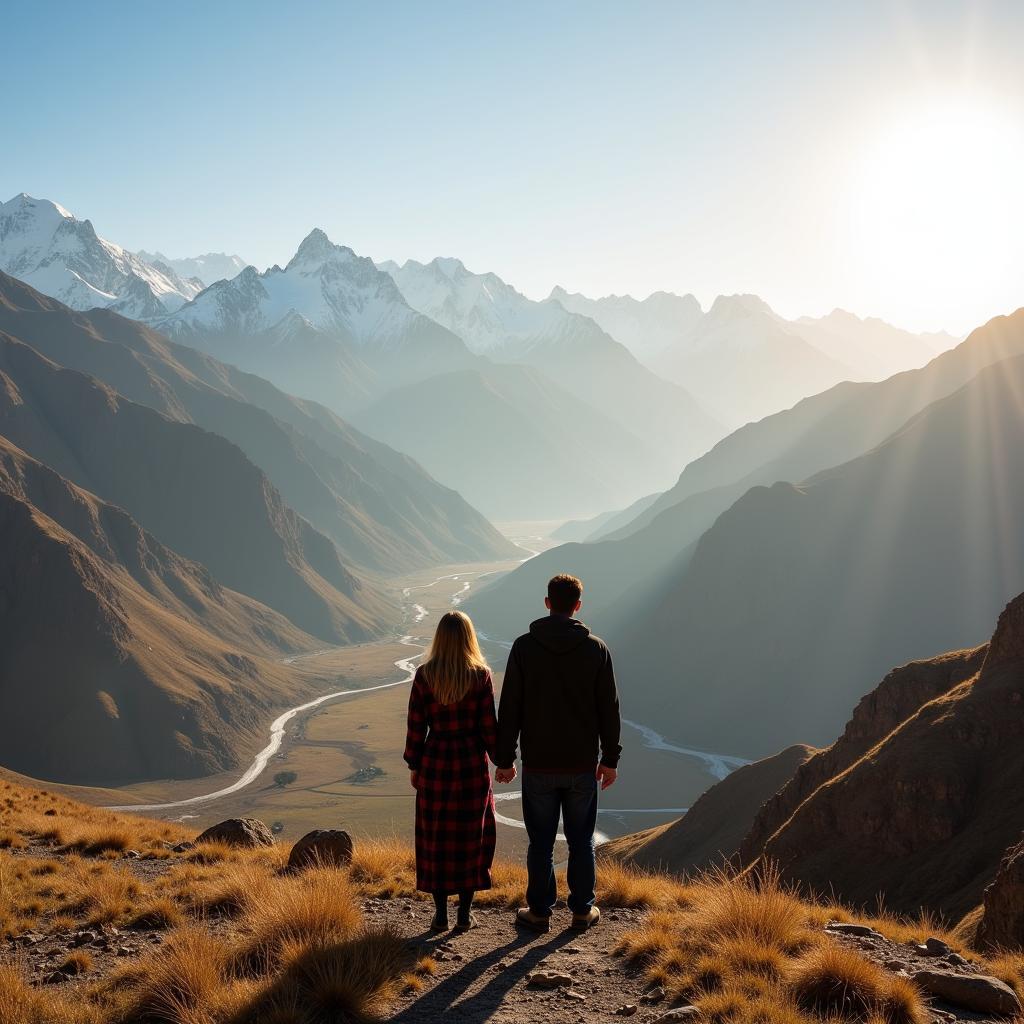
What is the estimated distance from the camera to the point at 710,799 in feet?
224

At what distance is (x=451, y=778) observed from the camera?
1001 centimetres

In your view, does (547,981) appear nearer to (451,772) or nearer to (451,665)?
(451,772)

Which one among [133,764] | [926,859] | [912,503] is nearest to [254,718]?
[133,764]

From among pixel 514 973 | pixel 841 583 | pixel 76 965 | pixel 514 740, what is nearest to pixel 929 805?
pixel 514 740

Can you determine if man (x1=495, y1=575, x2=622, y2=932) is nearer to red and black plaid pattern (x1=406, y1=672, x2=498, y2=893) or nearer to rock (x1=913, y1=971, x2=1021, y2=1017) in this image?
red and black plaid pattern (x1=406, y1=672, x2=498, y2=893)

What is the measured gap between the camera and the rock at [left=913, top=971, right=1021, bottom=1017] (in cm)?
870

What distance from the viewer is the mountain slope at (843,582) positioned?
146m

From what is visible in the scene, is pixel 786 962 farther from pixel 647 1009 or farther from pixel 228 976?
pixel 228 976

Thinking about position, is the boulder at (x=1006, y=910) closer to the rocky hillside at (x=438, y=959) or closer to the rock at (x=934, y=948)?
the rocky hillside at (x=438, y=959)

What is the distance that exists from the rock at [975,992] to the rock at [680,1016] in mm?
2734

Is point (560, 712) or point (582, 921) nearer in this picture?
point (560, 712)

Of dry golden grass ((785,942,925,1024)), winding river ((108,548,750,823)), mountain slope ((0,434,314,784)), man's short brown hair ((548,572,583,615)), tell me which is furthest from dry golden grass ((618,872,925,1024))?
mountain slope ((0,434,314,784))

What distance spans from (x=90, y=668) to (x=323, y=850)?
144m

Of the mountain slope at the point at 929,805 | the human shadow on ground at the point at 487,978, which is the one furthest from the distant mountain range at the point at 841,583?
the human shadow on ground at the point at 487,978
